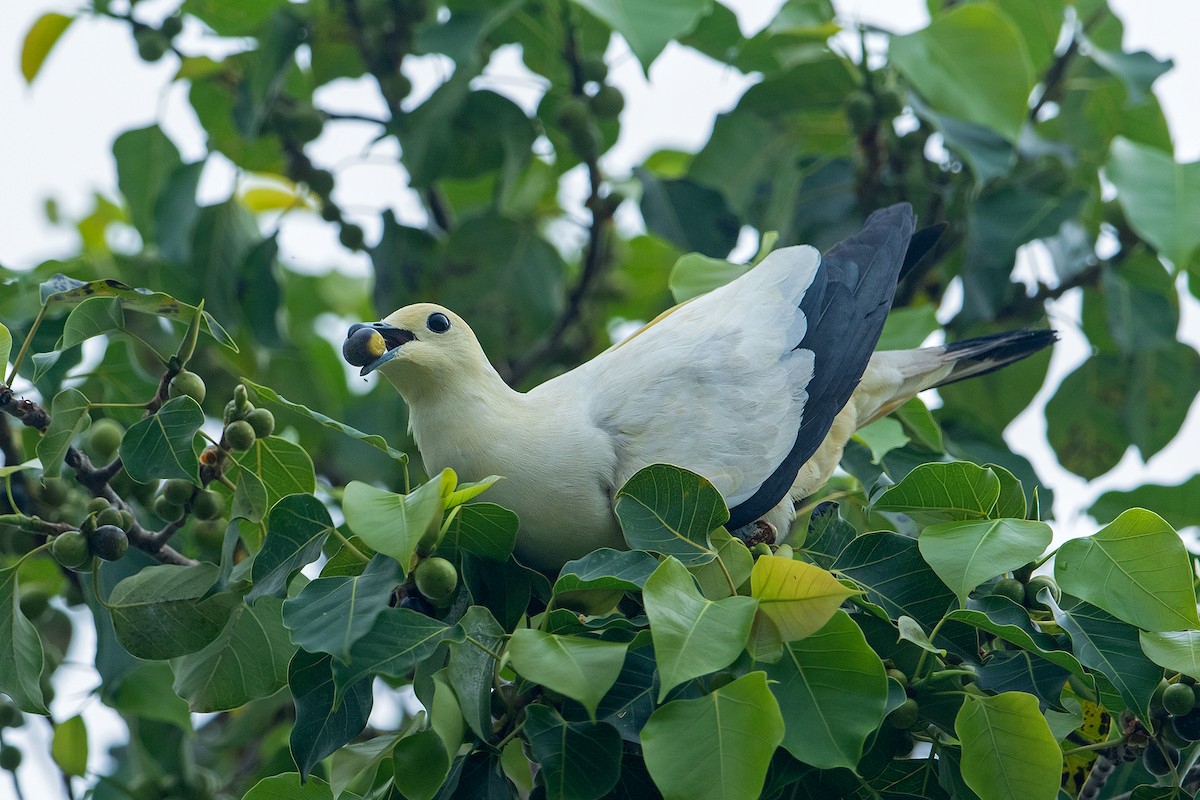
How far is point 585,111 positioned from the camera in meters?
3.59

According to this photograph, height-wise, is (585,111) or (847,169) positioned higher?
(585,111)

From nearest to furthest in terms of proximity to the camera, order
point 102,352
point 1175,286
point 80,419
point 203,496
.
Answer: point 80,419 → point 203,496 → point 102,352 → point 1175,286

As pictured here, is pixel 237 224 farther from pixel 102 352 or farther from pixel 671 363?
pixel 671 363

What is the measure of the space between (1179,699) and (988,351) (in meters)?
1.27

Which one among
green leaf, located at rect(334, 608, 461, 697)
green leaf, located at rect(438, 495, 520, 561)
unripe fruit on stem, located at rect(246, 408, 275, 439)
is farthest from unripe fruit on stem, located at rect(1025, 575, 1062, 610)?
unripe fruit on stem, located at rect(246, 408, 275, 439)

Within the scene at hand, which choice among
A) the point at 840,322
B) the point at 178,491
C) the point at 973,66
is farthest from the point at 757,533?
the point at 973,66

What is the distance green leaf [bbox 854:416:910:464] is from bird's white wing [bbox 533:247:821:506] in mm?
182

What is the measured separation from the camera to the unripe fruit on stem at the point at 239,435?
6.91 feet

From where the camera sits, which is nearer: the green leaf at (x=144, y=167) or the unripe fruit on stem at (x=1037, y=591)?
the unripe fruit on stem at (x=1037, y=591)

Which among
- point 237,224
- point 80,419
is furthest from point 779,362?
point 237,224

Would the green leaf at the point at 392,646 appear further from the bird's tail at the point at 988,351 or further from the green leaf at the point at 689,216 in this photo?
the green leaf at the point at 689,216

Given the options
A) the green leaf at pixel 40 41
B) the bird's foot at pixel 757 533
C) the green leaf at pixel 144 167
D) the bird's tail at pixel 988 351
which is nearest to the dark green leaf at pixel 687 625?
the bird's foot at pixel 757 533

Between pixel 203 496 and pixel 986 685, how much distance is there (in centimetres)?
141

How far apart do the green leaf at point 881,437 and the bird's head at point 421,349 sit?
0.86m
